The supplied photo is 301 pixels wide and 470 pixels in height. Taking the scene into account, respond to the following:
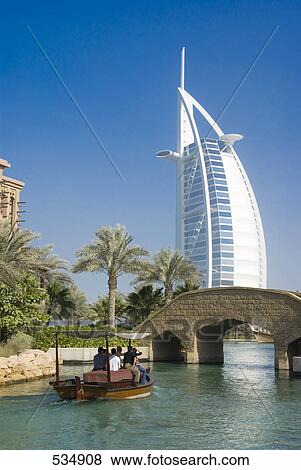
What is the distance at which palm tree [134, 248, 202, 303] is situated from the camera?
1597 inches

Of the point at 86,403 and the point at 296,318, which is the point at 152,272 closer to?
the point at 296,318

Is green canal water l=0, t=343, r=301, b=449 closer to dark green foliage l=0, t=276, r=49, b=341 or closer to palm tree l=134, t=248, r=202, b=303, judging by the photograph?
dark green foliage l=0, t=276, r=49, b=341

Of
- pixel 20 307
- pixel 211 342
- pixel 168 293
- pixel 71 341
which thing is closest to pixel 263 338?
pixel 168 293

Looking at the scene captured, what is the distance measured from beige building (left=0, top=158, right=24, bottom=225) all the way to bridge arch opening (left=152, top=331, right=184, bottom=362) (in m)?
25.0

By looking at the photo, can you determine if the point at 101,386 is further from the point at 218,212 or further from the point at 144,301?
the point at 218,212

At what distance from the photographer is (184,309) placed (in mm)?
32531

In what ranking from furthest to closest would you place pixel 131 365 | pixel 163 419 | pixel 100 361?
pixel 131 365 < pixel 100 361 < pixel 163 419

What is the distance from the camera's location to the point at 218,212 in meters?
114

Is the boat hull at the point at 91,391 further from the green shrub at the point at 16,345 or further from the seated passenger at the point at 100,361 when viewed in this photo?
the green shrub at the point at 16,345

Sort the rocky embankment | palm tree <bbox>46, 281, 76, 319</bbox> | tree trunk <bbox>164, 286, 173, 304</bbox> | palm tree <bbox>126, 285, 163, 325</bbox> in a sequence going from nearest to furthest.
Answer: the rocky embankment, palm tree <bbox>46, 281, 76, 319</bbox>, tree trunk <bbox>164, 286, 173, 304</bbox>, palm tree <bbox>126, 285, 163, 325</bbox>

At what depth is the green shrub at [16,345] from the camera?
83.7ft

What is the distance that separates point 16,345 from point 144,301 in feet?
50.6

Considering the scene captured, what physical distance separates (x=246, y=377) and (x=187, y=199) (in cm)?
10011
